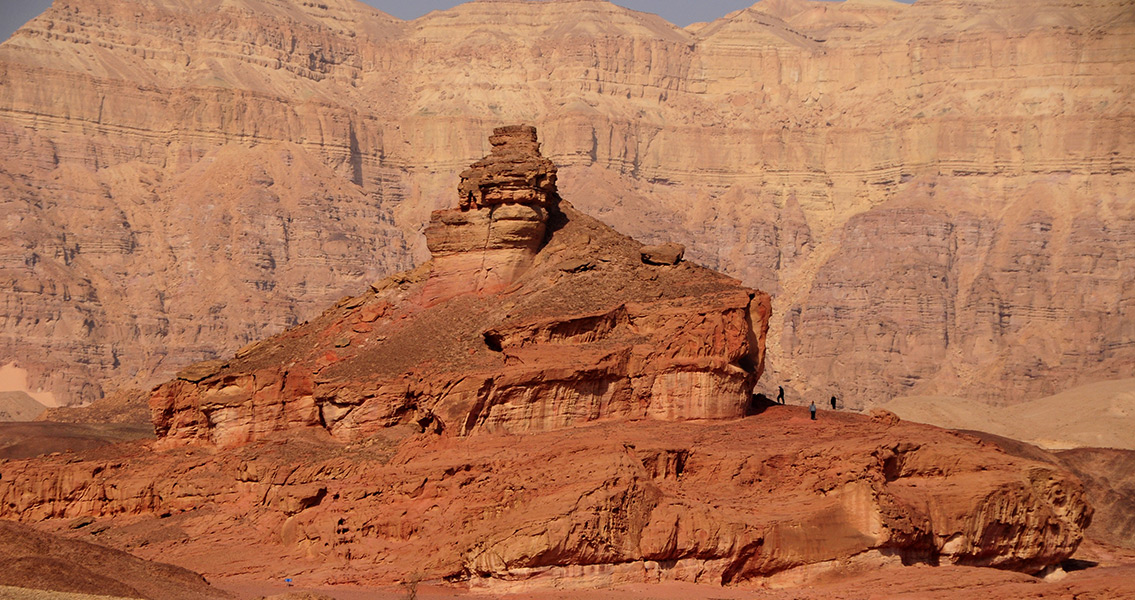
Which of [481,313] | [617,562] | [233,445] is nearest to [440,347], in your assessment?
[481,313]

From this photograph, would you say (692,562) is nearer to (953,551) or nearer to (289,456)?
(953,551)

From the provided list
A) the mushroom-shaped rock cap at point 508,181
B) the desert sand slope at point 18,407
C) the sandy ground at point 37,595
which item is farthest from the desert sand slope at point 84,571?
the desert sand slope at point 18,407

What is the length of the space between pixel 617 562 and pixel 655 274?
11.5m

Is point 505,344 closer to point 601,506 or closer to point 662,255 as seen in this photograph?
point 662,255

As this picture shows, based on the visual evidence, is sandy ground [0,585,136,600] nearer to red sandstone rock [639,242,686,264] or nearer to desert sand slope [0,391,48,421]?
red sandstone rock [639,242,686,264]

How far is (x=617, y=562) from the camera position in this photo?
4519cm

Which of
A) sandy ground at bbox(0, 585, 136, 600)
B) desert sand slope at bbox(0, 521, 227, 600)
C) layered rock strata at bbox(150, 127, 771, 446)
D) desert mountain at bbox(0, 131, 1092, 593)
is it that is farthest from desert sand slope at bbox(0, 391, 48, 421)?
sandy ground at bbox(0, 585, 136, 600)

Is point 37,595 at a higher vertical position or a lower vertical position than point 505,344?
lower

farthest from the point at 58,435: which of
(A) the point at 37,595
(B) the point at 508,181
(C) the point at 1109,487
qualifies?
(A) the point at 37,595

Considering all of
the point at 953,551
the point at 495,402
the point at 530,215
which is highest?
the point at 530,215

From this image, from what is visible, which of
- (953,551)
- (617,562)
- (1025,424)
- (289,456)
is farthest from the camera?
(1025,424)

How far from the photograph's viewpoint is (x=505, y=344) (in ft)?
169

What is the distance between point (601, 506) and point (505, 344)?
25.4 feet

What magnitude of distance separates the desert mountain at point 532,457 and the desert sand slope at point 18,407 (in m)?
104
